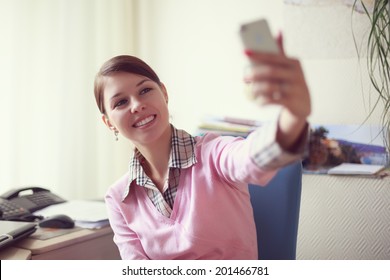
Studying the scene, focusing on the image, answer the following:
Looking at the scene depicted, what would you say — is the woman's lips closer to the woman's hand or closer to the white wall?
the woman's hand

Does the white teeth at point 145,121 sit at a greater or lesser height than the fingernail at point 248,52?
lesser

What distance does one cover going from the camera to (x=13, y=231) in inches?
37.8

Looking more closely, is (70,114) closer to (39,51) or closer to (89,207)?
(39,51)

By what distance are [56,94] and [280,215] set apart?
3.47ft

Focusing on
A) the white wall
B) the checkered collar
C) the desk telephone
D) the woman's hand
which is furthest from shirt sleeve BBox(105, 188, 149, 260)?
the white wall

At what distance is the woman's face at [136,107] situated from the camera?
2.83 feet

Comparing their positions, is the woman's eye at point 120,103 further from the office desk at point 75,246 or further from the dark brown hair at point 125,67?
the office desk at point 75,246

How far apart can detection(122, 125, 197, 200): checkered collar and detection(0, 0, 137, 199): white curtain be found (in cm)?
74

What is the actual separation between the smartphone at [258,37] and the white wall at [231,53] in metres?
0.88

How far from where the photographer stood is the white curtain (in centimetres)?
149

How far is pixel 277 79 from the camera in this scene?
0.50 m

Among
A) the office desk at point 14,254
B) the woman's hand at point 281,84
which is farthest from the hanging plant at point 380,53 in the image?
the office desk at point 14,254
